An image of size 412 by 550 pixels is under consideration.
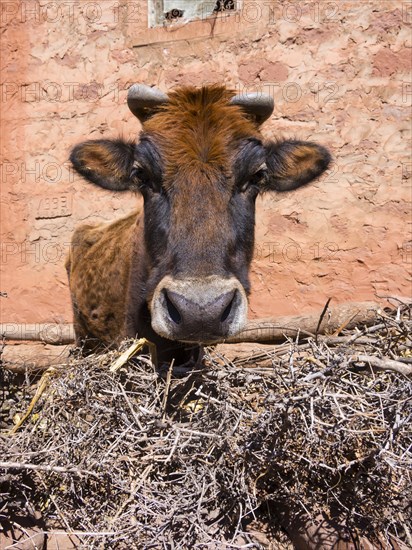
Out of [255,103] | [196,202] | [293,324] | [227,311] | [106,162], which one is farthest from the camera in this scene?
[293,324]

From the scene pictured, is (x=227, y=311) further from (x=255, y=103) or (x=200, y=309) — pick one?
(x=255, y=103)

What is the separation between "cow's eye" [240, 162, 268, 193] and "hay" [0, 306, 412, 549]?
4.34 ft

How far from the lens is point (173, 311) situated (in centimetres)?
318

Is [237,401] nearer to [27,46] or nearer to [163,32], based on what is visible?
[163,32]

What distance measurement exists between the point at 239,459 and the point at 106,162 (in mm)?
2588

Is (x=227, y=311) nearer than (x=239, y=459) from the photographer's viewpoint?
No

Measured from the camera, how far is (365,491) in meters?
2.60

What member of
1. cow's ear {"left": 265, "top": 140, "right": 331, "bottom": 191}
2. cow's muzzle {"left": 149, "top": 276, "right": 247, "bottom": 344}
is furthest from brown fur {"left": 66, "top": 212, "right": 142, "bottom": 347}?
cow's muzzle {"left": 149, "top": 276, "right": 247, "bottom": 344}

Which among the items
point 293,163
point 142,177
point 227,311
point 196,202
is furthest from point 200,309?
point 293,163

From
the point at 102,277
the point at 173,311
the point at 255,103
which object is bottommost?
the point at 102,277

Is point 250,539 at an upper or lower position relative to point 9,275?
upper

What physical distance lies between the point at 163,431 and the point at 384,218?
Answer: 14.9 feet

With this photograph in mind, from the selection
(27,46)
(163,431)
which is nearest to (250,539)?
(163,431)

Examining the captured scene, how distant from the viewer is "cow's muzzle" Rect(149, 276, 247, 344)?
3.02 m
